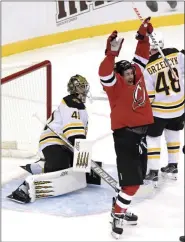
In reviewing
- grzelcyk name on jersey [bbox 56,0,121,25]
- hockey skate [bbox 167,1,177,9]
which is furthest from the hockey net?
hockey skate [bbox 167,1,177,9]

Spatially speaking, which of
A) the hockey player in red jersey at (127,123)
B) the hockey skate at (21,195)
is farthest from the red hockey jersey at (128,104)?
the hockey skate at (21,195)

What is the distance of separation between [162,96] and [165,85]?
0.06m

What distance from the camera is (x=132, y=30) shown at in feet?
24.3

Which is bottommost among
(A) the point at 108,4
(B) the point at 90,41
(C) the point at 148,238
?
(C) the point at 148,238

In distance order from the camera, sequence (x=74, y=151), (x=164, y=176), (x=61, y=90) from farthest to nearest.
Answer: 1. (x=61, y=90)
2. (x=164, y=176)
3. (x=74, y=151)

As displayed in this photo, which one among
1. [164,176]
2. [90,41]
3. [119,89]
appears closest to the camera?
[119,89]

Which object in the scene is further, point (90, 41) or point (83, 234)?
point (90, 41)

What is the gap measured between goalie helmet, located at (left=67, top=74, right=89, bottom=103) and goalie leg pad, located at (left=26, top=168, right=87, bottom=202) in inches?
15.5

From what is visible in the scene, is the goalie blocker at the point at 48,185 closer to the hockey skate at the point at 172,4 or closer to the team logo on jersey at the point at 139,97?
the team logo on jersey at the point at 139,97

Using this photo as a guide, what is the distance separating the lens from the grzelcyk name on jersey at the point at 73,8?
6909 millimetres

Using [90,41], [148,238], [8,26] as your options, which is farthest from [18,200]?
[90,41]

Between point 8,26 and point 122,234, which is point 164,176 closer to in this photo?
point 122,234

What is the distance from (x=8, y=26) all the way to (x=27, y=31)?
29 cm

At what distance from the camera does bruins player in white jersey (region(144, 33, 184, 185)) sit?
3211 mm
